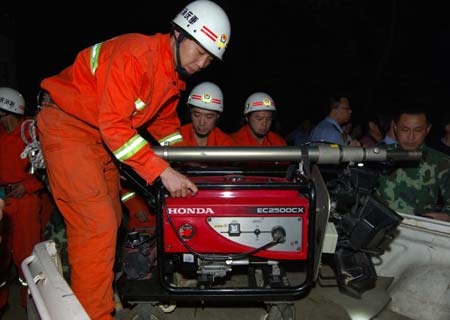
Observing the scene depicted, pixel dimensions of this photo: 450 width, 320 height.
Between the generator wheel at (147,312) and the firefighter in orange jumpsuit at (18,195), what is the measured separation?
2.18 m

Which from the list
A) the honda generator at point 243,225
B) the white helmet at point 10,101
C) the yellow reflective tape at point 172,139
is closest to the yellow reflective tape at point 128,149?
the honda generator at point 243,225

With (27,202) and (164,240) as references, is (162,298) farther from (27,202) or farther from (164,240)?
(27,202)

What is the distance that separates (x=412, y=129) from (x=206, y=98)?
6.98ft

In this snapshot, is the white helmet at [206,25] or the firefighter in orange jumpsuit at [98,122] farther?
the white helmet at [206,25]

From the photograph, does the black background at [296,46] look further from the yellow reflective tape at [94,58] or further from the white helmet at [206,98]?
the yellow reflective tape at [94,58]

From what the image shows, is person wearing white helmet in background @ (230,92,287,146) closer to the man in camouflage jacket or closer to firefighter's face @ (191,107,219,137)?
firefighter's face @ (191,107,219,137)

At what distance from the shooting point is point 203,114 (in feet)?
13.6

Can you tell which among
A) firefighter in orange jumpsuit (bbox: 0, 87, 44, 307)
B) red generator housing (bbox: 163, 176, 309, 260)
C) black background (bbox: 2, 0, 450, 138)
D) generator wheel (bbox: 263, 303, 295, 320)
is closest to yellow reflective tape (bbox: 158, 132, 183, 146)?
red generator housing (bbox: 163, 176, 309, 260)

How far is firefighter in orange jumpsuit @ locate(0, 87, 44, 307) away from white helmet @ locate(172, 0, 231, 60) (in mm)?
2757

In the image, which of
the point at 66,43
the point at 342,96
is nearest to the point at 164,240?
the point at 342,96

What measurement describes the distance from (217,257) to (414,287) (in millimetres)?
1644

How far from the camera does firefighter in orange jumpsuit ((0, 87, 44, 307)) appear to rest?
4090mm

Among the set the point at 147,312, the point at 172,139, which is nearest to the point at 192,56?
the point at 172,139

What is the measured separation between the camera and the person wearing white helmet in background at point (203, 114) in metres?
4.14
